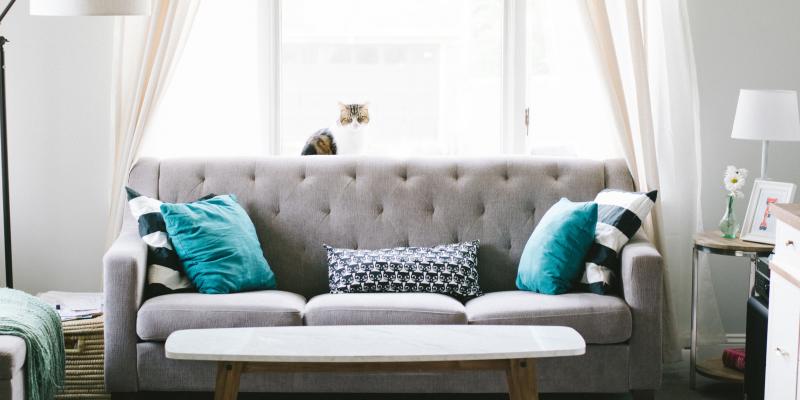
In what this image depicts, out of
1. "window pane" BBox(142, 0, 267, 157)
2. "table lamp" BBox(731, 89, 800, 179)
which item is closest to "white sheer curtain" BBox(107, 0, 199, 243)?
"window pane" BBox(142, 0, 267, 157)

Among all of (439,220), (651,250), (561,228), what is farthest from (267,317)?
(651,250)

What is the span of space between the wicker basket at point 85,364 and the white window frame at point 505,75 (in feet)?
4.06

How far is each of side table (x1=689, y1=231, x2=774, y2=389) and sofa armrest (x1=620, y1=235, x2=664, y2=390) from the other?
0.39m

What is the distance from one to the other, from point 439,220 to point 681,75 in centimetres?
122

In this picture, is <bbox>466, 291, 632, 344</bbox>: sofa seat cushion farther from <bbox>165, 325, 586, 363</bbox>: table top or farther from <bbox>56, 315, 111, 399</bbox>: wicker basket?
<bbox>56, 315, 111, 399</bbox>: wicker basket

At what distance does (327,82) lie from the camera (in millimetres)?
4133

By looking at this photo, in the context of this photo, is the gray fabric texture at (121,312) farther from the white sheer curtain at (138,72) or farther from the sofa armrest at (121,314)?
the white sheer curtain at (138,72)

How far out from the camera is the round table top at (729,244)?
337cm

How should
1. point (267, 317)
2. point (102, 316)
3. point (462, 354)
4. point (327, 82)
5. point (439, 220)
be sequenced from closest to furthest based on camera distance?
point (462, 354), point (267, 317), point (102, 316), point (439, 220), point (327, 82)

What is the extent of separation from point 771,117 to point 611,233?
0.77 m

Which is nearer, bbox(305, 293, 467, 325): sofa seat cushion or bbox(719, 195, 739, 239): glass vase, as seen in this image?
bbox(305, 293, 467, 325): sofa seat cushion

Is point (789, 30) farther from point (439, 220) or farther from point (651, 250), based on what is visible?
point (439, 220)

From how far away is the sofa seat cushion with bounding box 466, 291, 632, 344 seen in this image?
3.10 metres

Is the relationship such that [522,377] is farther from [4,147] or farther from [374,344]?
[4,147]
